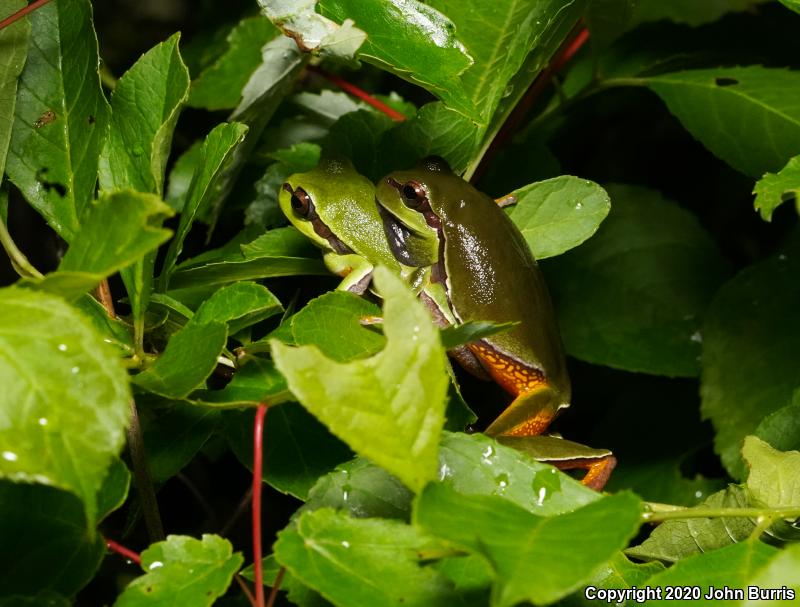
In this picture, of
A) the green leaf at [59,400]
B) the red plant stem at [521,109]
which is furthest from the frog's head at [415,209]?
the green leaf at [59,400]

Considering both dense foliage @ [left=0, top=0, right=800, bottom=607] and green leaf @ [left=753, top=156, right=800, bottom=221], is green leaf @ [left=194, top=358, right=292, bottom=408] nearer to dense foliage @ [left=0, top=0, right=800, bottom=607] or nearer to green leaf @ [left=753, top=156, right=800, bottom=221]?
dense foliage @ [left=0, top=0, right=800, bottom=607]

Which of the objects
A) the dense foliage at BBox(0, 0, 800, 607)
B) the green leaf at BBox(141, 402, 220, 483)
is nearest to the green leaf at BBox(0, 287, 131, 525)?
the dense foliage at BBox(0, 0, 800, 607)

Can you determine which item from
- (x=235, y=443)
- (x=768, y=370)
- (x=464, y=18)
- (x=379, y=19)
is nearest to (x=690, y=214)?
(x=768, y=370)

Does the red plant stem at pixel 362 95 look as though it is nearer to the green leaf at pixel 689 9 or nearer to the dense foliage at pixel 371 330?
the dense foliage at pixel 371 330

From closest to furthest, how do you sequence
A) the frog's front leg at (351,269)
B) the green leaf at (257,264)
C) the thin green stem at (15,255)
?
the thin green stem at (15,255)
the green leaf at (257,264)
the frog's front leg at (351,269)

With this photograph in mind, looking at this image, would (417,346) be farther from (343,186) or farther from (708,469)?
(708,469)

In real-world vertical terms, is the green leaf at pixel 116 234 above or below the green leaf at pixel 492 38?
below

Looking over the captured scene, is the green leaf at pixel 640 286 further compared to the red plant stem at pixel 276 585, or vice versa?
the green leaf at pixel 640 286
